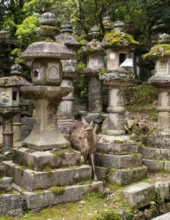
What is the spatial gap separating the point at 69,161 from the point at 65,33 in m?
5.27

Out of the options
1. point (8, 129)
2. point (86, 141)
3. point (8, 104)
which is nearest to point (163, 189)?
point (86, 141)

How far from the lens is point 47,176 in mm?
6777

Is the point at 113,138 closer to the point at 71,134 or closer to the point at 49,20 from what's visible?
the point at 71,134

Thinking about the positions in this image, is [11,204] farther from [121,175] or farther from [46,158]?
[121,175]

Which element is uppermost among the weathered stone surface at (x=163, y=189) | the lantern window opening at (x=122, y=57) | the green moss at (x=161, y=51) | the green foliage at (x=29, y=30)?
the green foliage at (x=29, y=30)

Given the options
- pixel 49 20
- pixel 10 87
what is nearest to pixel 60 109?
pixel 10 87

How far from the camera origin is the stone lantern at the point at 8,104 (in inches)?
444

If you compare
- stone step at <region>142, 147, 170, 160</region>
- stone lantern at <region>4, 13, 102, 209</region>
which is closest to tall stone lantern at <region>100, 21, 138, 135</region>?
stone step at <region>142, 147, 170, 160</region>

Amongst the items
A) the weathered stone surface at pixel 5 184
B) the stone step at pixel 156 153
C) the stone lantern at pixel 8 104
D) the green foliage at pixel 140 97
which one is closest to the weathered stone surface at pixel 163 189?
the stone step at pixel 156 153

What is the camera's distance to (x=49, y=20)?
7.83 metres

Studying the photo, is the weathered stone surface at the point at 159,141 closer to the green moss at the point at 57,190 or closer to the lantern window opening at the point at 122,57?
the lantern window opening at the point at 122,57

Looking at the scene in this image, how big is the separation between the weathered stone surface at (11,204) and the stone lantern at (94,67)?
638cm

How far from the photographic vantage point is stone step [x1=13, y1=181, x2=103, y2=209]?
644 centimetres

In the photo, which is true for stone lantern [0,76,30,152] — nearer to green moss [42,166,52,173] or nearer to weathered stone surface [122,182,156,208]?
green moss [42,166,52,173]
